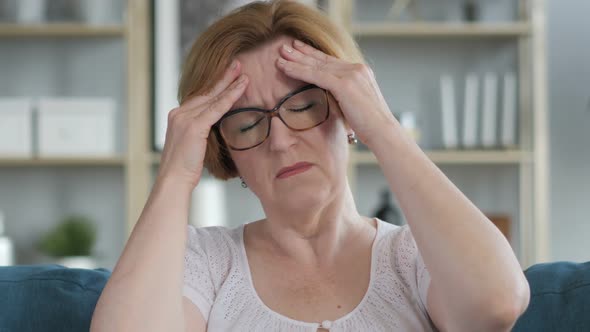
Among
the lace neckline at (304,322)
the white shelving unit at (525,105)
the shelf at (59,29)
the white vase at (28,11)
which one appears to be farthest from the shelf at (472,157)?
the lace neckline at (304,322)

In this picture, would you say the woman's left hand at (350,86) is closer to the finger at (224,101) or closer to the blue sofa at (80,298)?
the finger at (224,101)

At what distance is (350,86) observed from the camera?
1.52 metres

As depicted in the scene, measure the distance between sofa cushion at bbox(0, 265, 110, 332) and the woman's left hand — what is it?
1.93 ft

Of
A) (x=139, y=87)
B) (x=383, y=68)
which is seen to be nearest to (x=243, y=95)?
(x=139, y=87)

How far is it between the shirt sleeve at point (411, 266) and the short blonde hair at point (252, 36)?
15.0 inches

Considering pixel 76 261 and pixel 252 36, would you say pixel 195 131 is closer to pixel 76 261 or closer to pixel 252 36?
pixel 252 36

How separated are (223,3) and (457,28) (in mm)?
1045

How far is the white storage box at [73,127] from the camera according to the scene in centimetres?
364

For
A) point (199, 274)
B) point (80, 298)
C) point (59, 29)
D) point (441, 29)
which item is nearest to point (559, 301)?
point (199, 274)

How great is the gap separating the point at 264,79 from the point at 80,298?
1.81ft

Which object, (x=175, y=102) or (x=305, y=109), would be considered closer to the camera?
(x=305, y=109)

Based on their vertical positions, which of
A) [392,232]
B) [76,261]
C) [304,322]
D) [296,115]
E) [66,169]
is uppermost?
[296,115]

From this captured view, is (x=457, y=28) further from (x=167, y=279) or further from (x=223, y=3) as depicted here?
(x=167, y=279)

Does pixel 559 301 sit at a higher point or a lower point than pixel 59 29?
lower
